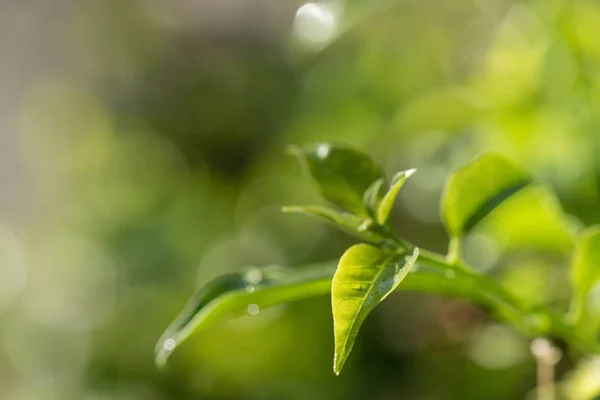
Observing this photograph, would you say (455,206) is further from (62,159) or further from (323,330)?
(62,159)

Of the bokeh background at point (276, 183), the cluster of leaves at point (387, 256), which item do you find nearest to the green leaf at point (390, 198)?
the cluster of leaves at point (387, 256)

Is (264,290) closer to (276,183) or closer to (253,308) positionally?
(253,308)

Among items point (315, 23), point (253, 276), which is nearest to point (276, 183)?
point (315, 23)

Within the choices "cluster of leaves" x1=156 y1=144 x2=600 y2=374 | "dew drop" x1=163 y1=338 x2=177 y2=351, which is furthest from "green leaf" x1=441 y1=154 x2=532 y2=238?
"dew drop" x1=163 y1=338 x2=177 y2=351

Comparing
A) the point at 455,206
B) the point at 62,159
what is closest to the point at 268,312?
the point at 455,206

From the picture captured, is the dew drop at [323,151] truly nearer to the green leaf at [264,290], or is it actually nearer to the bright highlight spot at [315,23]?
the green leaf at [264,290]

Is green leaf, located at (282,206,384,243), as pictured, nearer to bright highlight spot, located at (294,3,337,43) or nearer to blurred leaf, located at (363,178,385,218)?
blurred leaf, located at (363,178,385,218)
